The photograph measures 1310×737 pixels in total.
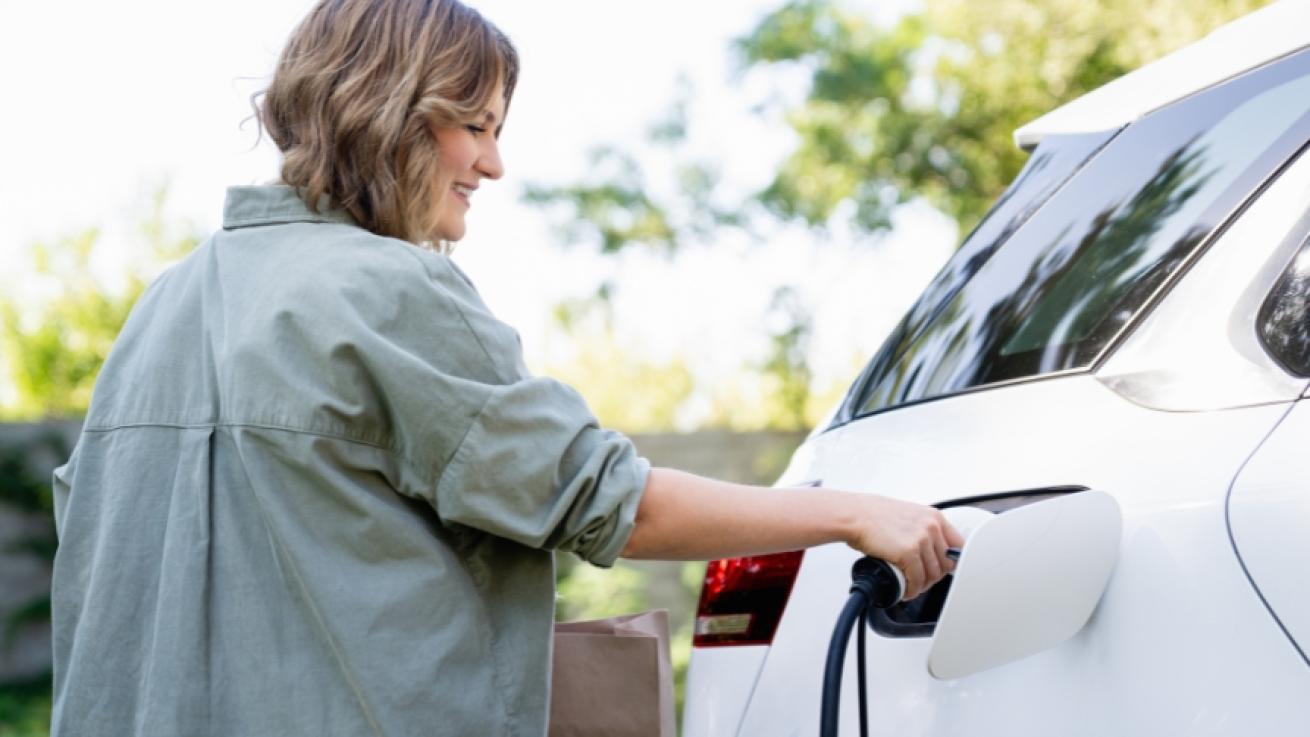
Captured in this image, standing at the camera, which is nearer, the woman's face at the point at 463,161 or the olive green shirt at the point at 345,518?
the olive green shirt at the point at 345,518

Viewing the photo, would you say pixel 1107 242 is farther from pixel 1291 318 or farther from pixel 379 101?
pixel 379 101

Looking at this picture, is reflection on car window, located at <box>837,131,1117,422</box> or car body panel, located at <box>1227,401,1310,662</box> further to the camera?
reflection on car window, located at <box>837,131,1117,422</box>

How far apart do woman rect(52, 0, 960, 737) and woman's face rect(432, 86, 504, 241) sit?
0.11 ft

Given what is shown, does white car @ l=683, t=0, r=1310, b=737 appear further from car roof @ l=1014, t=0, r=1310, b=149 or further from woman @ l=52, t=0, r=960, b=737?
woman @ l=52, t=0, r=960, b=737

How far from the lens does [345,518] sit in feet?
4.75

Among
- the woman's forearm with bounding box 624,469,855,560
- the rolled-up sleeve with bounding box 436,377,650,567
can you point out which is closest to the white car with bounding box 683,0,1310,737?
the woman's forearm with bounding box 624,469,855,560

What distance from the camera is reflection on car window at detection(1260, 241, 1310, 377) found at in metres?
1.37

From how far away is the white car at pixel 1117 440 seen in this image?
4.26ft

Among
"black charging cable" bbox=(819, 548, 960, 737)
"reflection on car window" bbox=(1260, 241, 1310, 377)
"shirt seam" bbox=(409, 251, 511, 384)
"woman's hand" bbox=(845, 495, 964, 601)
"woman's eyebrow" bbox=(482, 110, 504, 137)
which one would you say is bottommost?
"black charging cable" bbox=(819, 548, 960, 737)

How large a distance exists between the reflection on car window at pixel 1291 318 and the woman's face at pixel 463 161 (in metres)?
0.88

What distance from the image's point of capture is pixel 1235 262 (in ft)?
4.79

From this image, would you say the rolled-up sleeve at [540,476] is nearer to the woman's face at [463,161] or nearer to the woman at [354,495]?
the woman at [354,495]

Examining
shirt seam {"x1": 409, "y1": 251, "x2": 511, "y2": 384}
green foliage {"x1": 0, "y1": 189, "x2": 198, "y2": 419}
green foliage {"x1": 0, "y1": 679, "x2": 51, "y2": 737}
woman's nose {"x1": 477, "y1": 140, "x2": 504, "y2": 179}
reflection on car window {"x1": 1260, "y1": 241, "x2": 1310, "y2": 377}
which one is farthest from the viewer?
green foliage {"x1": 0, "y1": 189, "x2": 198, "y2": 419}

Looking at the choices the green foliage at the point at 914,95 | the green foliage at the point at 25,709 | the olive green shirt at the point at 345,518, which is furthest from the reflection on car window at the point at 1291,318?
the green foliage at the point at 914,95
